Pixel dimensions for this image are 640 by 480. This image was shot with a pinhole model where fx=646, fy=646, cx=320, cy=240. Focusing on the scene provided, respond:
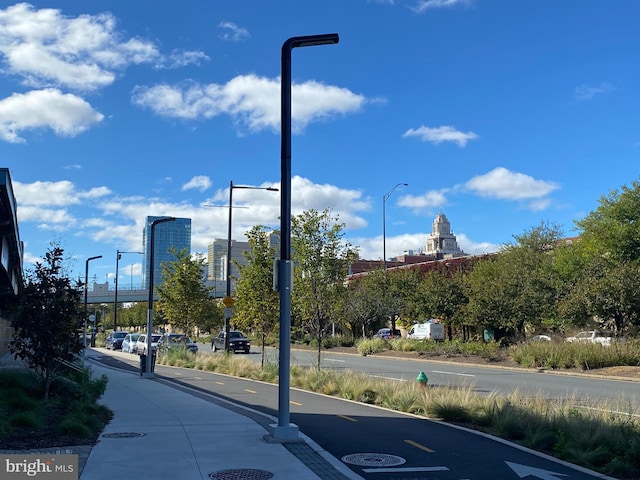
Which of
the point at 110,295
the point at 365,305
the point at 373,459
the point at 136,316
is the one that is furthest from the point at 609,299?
the point at 110,295

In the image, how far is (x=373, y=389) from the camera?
15.4 m

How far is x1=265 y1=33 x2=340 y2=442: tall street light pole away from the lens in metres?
9.27

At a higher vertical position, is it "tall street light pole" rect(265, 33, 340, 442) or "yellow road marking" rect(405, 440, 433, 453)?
"tall street light pole" rect(265, 33, 340, 442)

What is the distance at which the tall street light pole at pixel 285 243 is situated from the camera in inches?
365

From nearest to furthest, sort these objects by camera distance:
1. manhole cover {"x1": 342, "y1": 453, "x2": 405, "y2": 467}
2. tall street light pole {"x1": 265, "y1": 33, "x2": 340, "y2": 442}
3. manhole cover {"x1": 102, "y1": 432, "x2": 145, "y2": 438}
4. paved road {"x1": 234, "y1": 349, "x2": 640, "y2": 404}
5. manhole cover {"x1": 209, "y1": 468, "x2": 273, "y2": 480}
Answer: manhole cover {"x1": 209, "y1": 468, "x2": 273, "y2": 480}
manhole cover {"x1": 342, "y1": 453, "x2": 405, "y2": 467}
tall street light pole {"x1": 265, "y1": 33, "x2": 340, "y2": 442}
manhole cover {"x1": 102, "y1": 432, "x2": 145, "y2": 438}
paved road {"x1": 234, "y1": 349, "x2": 640, "y2": 404}

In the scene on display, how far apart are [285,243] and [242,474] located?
3.54m

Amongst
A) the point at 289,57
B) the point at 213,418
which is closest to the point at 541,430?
the point at 213,418

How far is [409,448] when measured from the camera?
914 cm

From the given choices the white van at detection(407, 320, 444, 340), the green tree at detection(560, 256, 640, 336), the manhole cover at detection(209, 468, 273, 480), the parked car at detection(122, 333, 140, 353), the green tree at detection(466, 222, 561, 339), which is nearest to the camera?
the manhole cover at detection(209, 468, 273, 480)

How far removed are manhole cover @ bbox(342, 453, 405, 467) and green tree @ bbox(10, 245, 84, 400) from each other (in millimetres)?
6795

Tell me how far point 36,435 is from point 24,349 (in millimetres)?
3756

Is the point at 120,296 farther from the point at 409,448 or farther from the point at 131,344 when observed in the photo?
the point at 409,448

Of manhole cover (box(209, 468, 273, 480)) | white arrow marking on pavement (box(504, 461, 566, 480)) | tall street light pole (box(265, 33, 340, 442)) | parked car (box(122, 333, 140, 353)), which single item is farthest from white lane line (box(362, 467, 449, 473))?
parked car (box(122, 333, 140, 353))

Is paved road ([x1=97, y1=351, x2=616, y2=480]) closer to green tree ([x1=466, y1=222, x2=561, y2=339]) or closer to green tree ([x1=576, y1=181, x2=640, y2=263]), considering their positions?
green tree ([x1=466, y1=222, x2=561, y2=339])
